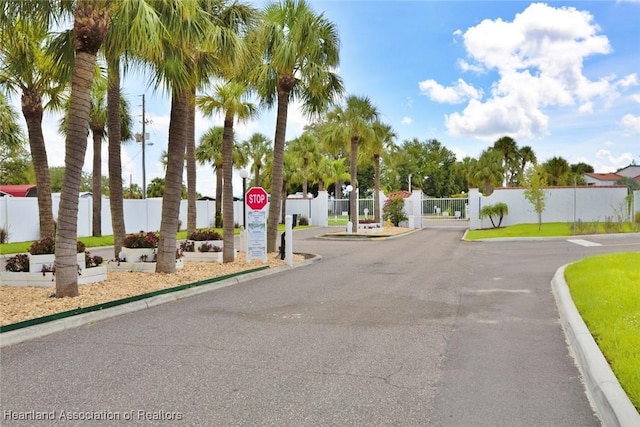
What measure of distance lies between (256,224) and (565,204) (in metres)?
22.9

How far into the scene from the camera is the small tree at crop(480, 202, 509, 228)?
1242 inches

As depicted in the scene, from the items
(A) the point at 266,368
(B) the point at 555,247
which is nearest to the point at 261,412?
(A) the point at 266,368

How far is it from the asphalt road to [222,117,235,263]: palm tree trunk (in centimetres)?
422

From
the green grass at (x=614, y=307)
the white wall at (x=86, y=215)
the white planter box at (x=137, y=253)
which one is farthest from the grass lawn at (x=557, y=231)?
the white wall at (x=86, y=215)

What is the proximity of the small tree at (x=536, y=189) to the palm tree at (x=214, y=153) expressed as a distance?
64.3ft

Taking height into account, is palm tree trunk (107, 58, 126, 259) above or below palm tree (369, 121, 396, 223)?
below

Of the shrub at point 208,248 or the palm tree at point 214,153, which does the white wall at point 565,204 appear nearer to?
the palm tree at point 214,153

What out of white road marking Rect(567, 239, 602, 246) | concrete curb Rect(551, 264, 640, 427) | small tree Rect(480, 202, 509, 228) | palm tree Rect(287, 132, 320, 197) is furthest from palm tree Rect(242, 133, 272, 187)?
concrete curb Rect(551, 264, 640, 427)

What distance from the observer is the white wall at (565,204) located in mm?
29984

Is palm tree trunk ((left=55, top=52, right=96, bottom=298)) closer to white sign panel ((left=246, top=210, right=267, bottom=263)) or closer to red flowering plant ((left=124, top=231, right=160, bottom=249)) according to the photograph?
red flowering plant ((left=124, top=231, right=160, bottom=249))

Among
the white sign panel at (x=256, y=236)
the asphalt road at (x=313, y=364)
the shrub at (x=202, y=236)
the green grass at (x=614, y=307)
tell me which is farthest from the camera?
the shrub at (x=202, y=236)

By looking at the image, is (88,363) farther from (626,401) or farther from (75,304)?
(626,401)

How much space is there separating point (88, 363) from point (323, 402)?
9.25 feet

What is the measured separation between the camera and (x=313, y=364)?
5.54 m
